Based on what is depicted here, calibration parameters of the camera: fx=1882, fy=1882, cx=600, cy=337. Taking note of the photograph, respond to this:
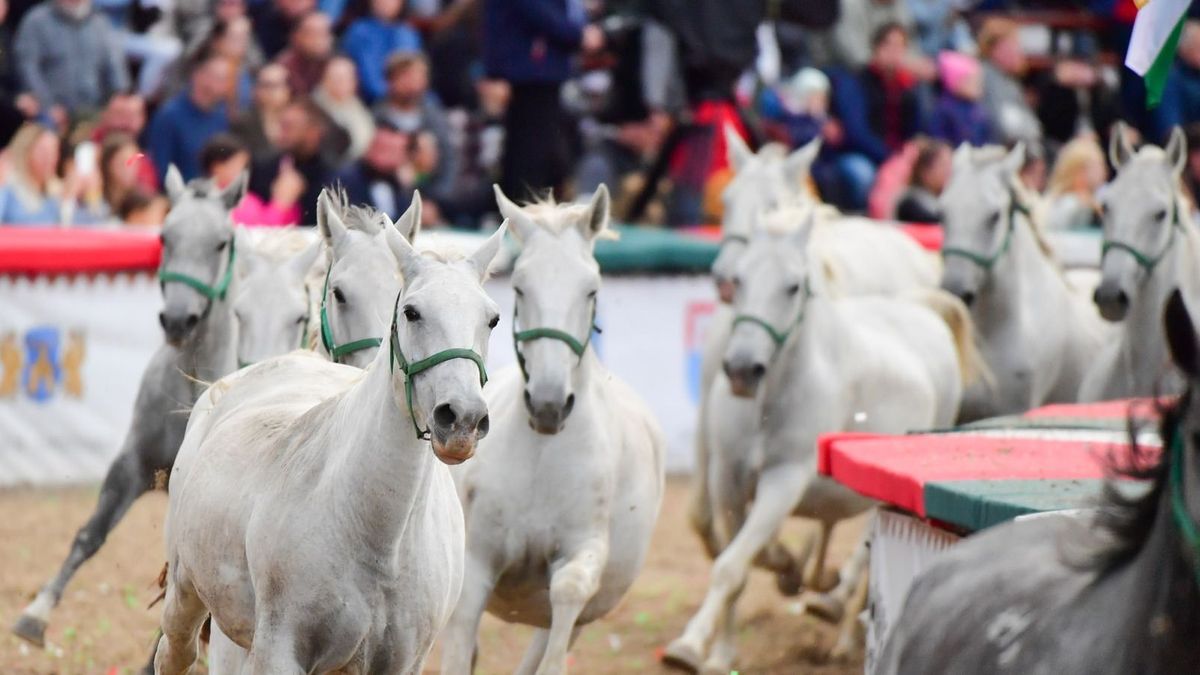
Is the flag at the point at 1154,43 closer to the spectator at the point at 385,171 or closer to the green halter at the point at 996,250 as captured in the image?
the green halter at the point at 996,250

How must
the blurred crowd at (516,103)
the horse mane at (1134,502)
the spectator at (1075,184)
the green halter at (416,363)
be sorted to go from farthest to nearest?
the spectator at (1075,184)
the blurred crowd at (516,103)
the green halter at (416,363)
the horse mane at (1134,502)

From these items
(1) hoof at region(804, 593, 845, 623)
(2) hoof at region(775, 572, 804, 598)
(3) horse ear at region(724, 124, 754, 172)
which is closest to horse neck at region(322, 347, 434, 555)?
(2) hoof at region(775, 572, 804, 598)

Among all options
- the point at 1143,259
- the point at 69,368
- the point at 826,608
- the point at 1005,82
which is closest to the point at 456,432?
the point at 826,608

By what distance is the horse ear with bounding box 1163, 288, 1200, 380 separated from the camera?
3.35 metres

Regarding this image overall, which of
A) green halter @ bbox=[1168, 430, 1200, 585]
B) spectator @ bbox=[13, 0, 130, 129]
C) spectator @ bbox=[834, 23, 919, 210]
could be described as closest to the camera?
green halter @ bbox=[1168, 430, 1200, 585]

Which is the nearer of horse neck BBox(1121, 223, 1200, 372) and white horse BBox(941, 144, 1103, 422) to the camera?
horse neck BBox(1121, 223, 1200, 372)

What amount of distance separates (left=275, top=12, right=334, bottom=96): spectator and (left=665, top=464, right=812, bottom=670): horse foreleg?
6.83 m

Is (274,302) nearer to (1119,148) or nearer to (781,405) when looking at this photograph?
(781,405)

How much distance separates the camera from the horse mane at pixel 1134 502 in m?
3.47

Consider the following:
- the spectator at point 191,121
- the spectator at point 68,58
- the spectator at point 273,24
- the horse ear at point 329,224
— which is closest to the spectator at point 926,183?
the spectator at point 273,24

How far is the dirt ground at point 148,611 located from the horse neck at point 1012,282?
178cm

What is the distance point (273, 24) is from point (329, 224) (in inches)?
373

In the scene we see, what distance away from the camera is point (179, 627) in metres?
5.60

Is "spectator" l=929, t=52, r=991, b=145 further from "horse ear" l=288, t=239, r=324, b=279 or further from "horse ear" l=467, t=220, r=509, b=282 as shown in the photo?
"horse ear" l=467, t=220, r=509, b=282
